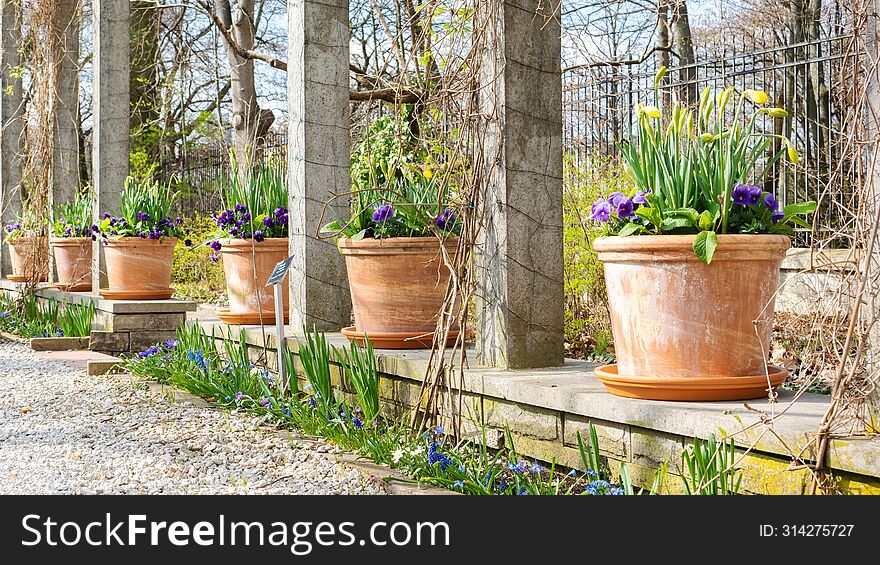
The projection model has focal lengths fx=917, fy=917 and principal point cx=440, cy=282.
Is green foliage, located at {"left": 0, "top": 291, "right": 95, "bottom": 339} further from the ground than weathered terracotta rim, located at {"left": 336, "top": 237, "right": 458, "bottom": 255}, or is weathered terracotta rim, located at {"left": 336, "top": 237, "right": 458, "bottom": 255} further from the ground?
weathered terracotta rim, located at {"left": 336, "top": 237, "right": 458, "bottom": 255}

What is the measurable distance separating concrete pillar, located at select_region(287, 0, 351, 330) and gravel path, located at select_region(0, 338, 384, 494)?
2.50 feet

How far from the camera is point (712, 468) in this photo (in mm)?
2197

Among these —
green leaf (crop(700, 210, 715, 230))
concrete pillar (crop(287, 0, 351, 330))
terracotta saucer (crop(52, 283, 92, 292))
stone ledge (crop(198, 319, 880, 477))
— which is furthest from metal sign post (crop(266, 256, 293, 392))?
terracotta saucer (crop(52, 283, 92, 292))

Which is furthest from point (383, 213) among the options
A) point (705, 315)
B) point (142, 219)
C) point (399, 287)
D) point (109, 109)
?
point (109, 109)

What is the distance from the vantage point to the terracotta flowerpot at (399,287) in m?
3.76

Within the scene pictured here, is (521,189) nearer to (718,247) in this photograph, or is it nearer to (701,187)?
(701,187)

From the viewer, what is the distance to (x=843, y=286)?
2.16 m

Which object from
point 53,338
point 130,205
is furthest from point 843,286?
point 53,338

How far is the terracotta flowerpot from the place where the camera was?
12.3ft

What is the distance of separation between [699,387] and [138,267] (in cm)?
506

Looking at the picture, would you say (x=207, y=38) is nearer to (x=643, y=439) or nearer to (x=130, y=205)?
(x=130, y=205)

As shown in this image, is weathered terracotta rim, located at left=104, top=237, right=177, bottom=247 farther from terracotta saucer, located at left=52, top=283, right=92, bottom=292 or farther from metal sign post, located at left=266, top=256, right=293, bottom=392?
metal sign post, located at left=266, top=256, right=293, bottom=392

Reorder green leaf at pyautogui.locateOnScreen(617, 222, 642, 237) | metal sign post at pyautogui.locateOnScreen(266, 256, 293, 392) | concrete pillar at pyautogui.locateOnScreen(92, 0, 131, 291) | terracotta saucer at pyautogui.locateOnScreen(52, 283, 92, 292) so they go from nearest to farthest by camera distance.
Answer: green leaf at pyautogui.locateOnScreen(617, 222, 642, 237), metal sign post at pyautogui.locateOnScreen(266, 256, 293, 392), concrete pillar at pyautogui.locateOnScreen(92, 0, 131, 291), terracotta saucer at pyautogui.locateOnScreen(52, 283, 92, 292)
